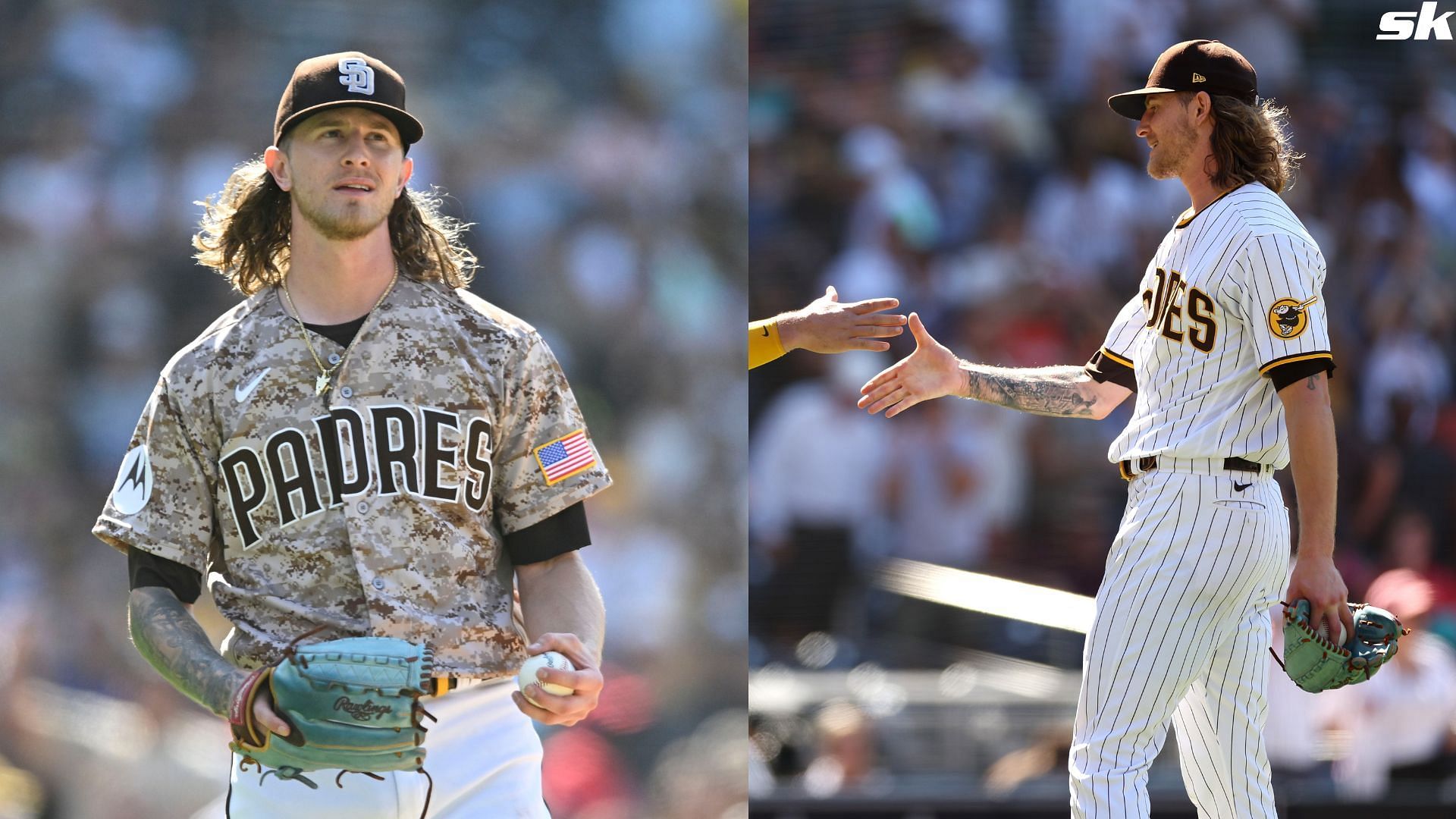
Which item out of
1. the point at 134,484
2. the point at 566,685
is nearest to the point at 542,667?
the point at 566,685

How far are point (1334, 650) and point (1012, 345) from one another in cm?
541

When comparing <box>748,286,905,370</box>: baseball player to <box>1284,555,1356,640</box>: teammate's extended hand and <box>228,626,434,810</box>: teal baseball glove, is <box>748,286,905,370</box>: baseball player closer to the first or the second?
<box>1284,555,1356,640</box>: teammate's extended hand

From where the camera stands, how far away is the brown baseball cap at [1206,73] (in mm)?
3385

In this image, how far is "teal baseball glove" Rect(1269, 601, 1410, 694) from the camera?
3.17 metres

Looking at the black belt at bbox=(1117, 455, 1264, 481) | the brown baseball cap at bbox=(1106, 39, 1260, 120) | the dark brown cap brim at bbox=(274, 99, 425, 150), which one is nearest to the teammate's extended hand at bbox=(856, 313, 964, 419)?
the black belt at bbox=(1117, 455, 1264, 481)

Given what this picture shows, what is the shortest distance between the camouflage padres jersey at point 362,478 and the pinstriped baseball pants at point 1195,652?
1134mm

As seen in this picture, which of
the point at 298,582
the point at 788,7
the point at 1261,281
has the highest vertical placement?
the point at 788,7

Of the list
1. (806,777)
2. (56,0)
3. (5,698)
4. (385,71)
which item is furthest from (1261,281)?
(56,0)

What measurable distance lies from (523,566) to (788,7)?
736 cm

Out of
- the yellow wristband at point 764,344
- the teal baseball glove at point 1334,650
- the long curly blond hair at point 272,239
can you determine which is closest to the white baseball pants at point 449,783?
the long curly blond hair at point 272,239

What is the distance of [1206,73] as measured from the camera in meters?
3.39

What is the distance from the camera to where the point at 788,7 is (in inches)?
387

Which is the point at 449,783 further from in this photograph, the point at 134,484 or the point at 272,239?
the point at 272,239

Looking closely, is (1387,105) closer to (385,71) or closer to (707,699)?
(707,699)
